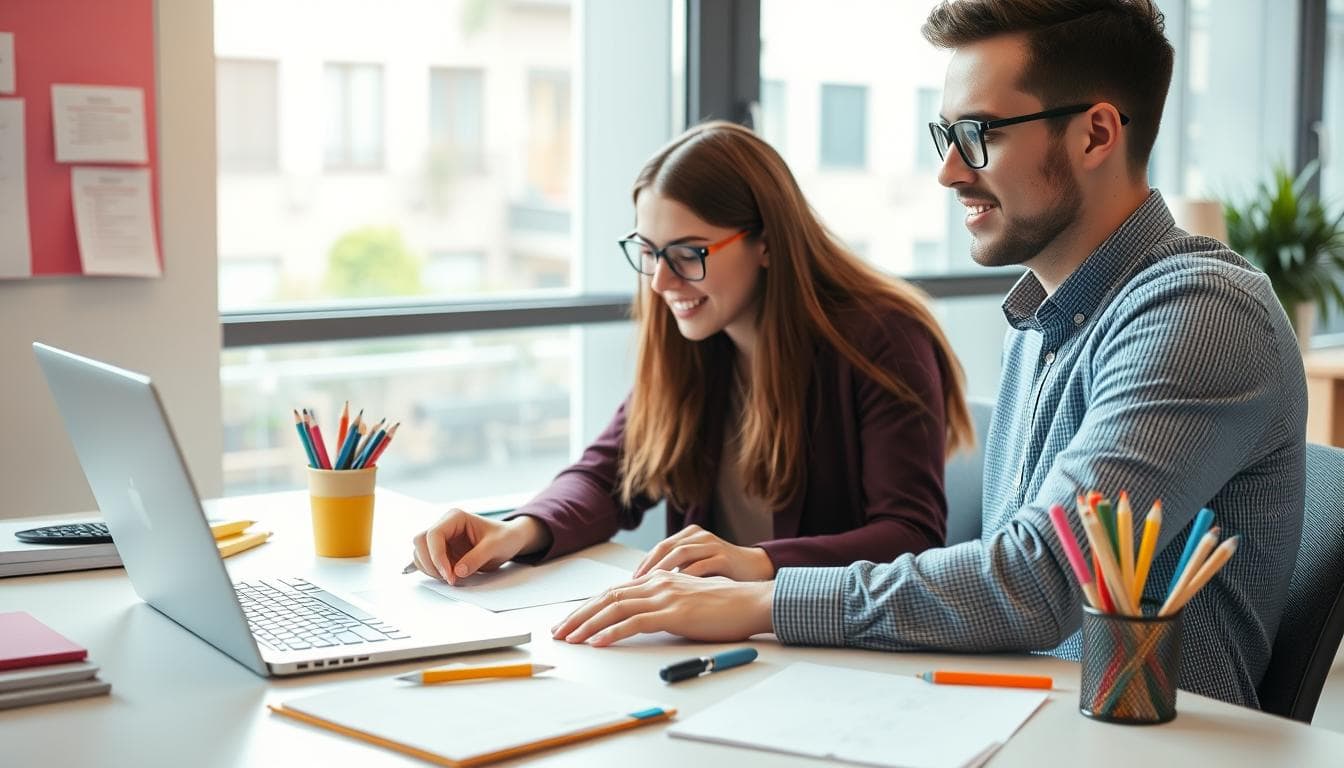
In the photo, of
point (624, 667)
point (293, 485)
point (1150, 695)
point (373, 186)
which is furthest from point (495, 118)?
point (1150, 695)

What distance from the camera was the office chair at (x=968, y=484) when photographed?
2002 millimetres

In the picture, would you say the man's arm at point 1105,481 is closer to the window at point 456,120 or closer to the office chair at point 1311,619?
the office chair at point 1311,619

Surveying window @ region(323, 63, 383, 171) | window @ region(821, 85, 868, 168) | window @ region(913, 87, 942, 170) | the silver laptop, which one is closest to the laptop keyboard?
the silver laptop

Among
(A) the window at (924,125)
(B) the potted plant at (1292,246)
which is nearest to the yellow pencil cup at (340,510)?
(A) the window at (924,125)

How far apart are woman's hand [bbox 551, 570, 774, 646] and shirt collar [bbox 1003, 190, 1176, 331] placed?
46 centimetres

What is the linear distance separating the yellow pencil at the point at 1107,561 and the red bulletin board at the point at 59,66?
6.00 ft

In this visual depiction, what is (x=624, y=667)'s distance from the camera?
1.19 m

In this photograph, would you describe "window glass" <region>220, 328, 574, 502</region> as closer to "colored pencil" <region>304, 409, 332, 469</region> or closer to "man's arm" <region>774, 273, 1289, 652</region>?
"colored pencil" <region>304, 409, 332, 469</region>

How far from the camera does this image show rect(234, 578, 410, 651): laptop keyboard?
1.23m

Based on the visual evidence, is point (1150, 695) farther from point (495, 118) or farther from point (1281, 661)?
point (495, 118)

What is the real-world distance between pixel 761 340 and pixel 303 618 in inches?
31.4

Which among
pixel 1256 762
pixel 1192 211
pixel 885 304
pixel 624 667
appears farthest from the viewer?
pixel 1192 211

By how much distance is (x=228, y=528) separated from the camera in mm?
1687

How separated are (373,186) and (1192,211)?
207cm
